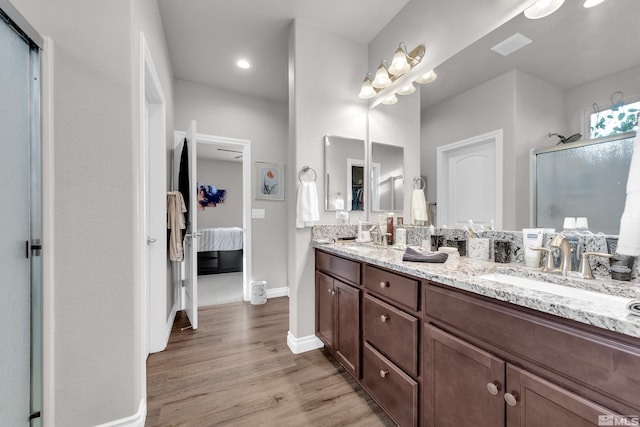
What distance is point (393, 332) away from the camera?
4.17 ft

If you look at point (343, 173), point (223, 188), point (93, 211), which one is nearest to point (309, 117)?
point (343, 173)

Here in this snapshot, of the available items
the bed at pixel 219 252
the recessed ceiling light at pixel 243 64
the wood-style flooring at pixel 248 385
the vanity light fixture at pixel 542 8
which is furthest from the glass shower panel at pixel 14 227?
the bed at pixel 219 252

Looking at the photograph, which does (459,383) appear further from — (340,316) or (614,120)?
(614,120)

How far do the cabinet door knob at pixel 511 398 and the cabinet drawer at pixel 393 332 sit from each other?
37cm

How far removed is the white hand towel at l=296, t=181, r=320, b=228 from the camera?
211 centimetres

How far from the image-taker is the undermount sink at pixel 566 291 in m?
0.80

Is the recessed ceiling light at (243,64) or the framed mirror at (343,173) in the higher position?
the recessed ceiling light at (243,64)

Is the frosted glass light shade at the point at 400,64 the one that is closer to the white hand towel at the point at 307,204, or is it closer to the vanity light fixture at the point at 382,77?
the vanity light fixture at the point at 382,77

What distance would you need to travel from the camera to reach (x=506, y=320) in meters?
0.80

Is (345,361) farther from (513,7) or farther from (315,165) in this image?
(513,7)

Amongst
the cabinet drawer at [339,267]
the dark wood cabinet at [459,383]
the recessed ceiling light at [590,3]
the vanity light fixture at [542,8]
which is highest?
the vanity light fixture at [542,8]

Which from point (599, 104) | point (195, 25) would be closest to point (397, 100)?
point (599, 104)

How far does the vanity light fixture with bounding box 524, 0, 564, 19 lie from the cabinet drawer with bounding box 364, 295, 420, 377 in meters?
1.55

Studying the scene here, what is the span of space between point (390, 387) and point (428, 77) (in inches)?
78.1
